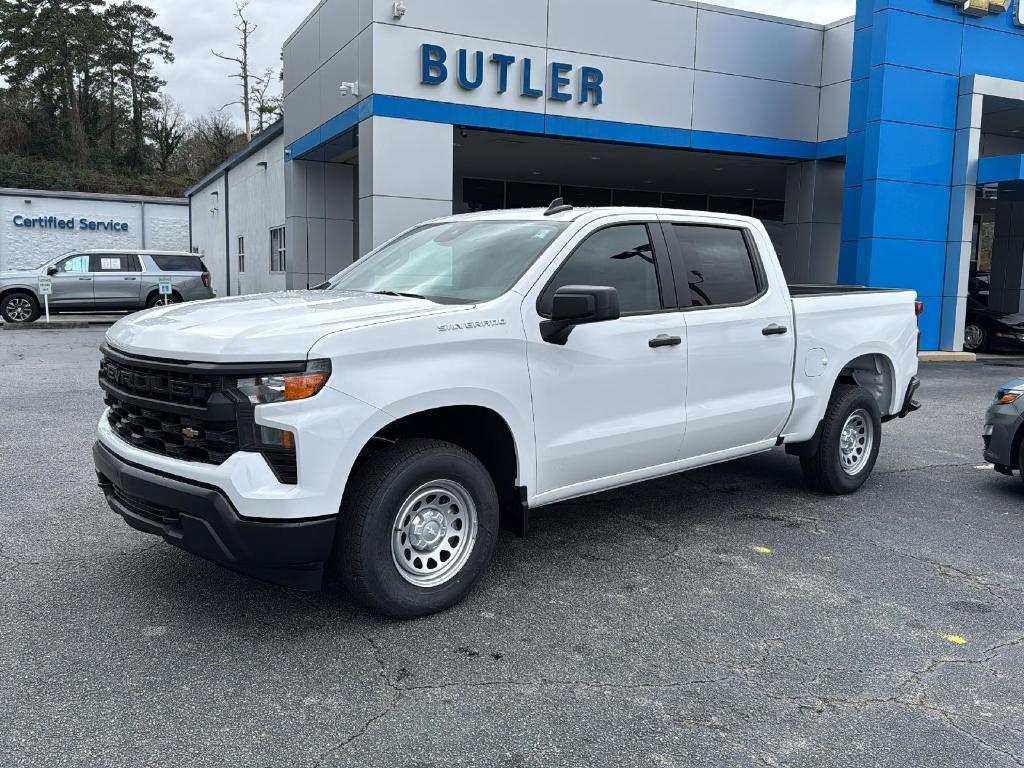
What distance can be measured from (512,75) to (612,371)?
41.7ft

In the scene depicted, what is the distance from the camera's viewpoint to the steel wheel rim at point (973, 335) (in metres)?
19.9

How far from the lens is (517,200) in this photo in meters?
27.9

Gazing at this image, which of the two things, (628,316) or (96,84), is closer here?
(628,316)

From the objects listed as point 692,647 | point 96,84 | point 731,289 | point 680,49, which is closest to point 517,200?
Answer: point 680,49

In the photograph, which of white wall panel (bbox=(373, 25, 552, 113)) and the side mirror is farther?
white wall panel (bbox=(373, 25, 552, 113))

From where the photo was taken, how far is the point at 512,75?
16.0m

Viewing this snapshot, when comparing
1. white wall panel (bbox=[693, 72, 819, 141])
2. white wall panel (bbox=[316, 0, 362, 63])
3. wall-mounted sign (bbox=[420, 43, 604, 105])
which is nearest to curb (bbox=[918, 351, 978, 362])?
white wall panel (bbox=[693, 72, 819, 141])

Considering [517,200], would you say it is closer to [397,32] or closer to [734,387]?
[397,32]

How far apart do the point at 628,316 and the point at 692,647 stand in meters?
1.83

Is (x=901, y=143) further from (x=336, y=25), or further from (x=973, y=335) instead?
(x=336, y=25)

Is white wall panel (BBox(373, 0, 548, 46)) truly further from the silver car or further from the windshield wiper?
the windshield wiper

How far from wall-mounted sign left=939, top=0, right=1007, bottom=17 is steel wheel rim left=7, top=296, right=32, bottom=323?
21679 mm

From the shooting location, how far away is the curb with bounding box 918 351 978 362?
1720 cm

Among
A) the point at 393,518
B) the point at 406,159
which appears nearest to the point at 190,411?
the point at 393,518
